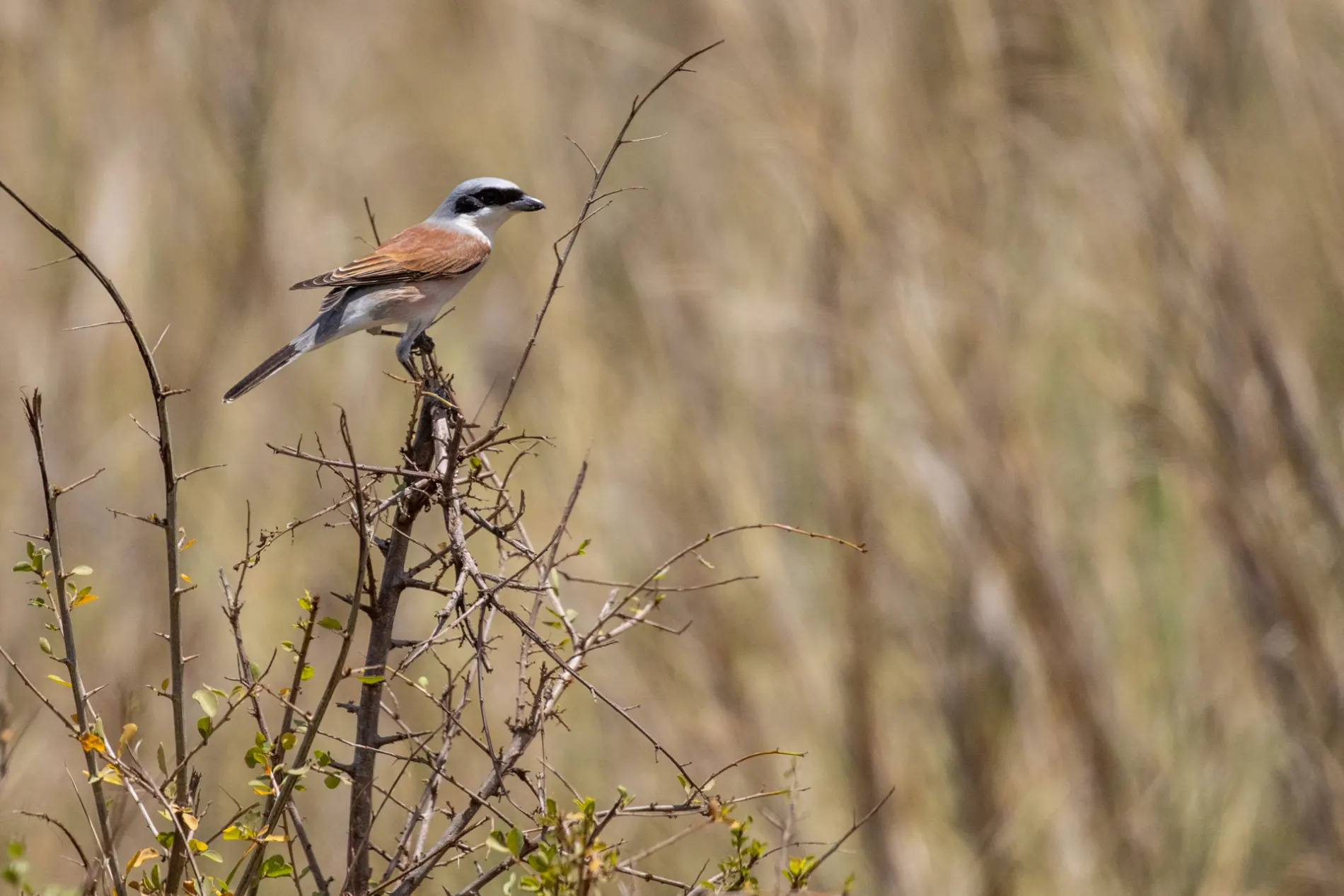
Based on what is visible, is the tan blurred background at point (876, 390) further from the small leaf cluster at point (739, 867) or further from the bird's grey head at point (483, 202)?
the small leaf cluster at point (739, 867)

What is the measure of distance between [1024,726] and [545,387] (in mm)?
2015

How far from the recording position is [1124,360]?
421 centimetres

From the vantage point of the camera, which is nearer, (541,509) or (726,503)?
(726,503)

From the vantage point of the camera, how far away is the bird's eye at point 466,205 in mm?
3305

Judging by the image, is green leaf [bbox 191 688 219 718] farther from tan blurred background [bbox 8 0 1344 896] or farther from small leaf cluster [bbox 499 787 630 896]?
tan blurred background [bbox 8 0 1344 896]

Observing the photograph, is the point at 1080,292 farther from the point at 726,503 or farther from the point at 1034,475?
the point at 726,503

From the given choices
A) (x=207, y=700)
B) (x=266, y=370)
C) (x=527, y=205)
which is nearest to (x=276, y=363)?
(x=266, y=370)

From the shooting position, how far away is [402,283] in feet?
9.38

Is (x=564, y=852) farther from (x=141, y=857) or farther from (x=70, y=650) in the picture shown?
(x=70, y=650)

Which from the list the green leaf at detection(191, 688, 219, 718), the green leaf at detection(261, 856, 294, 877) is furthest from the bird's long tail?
the green leaf at detection(261, 856, 294, 877)

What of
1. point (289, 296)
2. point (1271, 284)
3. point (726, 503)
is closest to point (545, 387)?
point (726, 503)

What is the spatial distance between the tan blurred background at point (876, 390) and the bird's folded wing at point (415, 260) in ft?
3.52

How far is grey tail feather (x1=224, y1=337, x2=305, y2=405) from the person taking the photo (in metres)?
2.46

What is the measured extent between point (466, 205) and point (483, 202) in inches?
3.0
